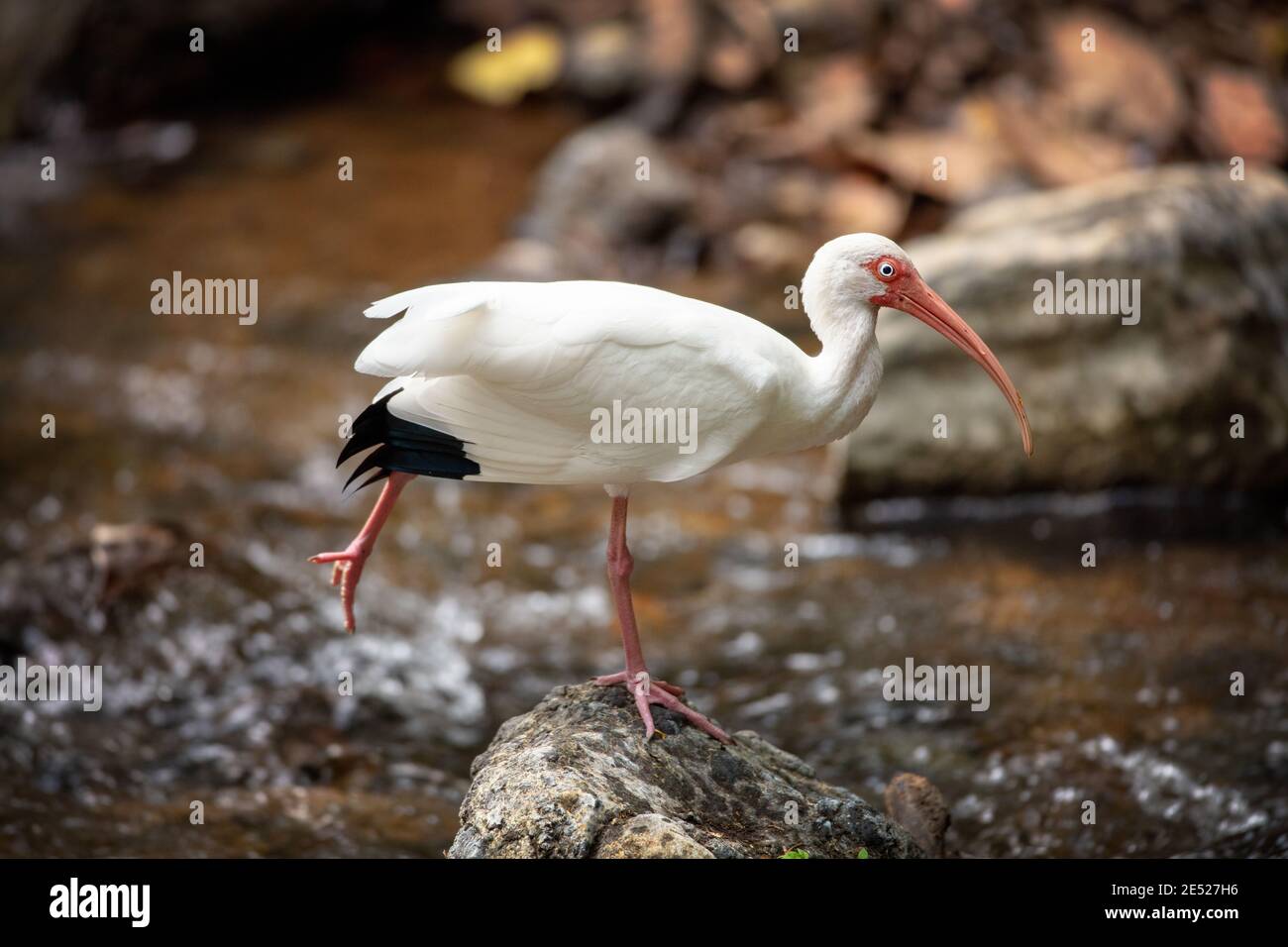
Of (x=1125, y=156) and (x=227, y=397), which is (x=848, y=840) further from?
(x=1125, y=156)

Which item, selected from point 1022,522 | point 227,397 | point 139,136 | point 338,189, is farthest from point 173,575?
point 139,136

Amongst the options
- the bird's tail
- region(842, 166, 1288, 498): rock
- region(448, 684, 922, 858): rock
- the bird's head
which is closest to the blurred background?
region(842, 166, 1288, 498): rock

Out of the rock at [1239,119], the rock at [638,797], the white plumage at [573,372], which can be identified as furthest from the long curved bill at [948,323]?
the rock at [1239,119]

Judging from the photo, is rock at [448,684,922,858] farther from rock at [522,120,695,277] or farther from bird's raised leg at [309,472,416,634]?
rock at [522,120,695,277]

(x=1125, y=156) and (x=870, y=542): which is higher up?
(x=1125, y=156)

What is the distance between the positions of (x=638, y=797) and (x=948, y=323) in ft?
7.49

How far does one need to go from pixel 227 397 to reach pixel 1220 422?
300 inches

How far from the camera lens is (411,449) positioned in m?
5.13

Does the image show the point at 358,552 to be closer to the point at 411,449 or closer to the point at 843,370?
the point at 411,449

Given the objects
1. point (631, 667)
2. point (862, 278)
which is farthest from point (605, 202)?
point (631, 667)

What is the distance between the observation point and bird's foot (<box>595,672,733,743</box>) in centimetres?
510

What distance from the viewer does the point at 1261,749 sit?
679 cm

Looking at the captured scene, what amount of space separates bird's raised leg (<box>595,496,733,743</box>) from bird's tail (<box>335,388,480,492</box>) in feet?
2.11

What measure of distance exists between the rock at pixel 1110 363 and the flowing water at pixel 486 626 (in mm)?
266
